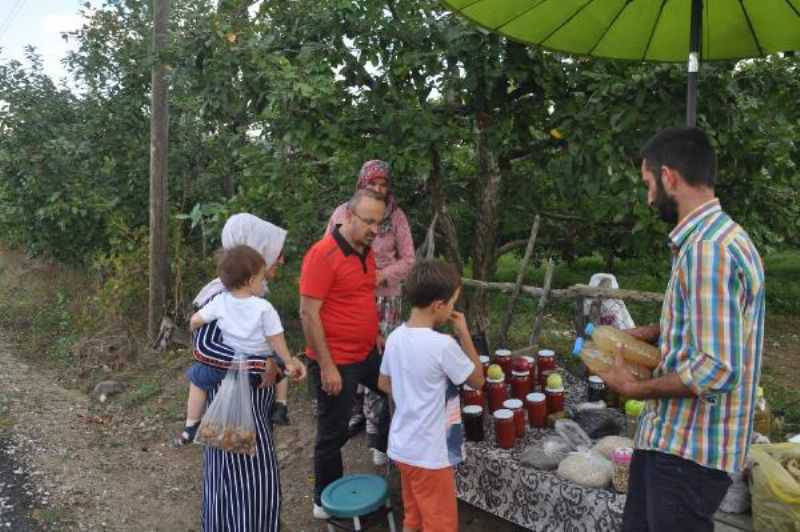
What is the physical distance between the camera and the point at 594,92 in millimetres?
3781

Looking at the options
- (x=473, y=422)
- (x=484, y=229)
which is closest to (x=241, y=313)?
(x=473, y=422)

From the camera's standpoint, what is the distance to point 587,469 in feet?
9.22

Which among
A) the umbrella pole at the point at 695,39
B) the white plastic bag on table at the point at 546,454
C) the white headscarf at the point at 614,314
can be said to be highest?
the umbrella pole at the point at 695,39

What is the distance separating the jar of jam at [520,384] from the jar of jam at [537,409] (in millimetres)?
138

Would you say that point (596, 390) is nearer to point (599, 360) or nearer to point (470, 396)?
point (470, 396)

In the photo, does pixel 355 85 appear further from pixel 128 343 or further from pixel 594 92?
pixel 128 343

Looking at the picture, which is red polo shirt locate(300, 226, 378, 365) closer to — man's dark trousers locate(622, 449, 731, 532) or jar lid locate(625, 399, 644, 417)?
jar lid locate(625, 399, 644, 417)

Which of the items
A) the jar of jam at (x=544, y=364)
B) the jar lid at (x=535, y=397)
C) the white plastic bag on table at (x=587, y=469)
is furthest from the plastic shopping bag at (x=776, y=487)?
the jar of jam at (x=544, y=364)

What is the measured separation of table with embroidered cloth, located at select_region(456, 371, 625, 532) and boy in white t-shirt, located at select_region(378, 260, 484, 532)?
432 millimetres

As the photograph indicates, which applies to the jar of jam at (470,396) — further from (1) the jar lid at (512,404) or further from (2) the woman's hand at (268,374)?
(2) the woman's hand at (268,374)

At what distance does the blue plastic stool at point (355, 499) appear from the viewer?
302 cm

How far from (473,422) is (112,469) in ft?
9.33

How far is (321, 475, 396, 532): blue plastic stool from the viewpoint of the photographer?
3.02 m

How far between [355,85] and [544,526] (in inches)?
121
